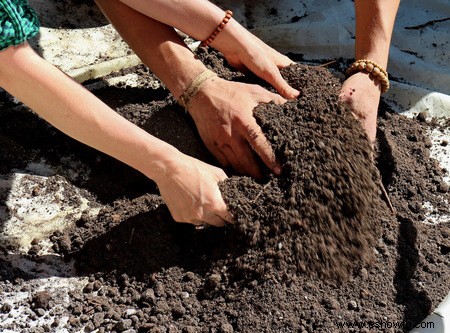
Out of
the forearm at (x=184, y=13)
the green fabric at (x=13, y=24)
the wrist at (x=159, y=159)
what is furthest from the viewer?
the forearm at (x=184, y=13)

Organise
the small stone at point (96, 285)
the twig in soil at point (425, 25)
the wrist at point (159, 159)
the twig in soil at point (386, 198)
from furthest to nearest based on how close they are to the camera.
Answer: the twig in soil at point (425, 25), the twig in soil at point (386, 198), the small stone at point (96, 285), the wrist at point (159, 159)

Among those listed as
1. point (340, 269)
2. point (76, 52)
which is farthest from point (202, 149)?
point (76, 52)

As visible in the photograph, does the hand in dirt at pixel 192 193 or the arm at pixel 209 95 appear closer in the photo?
the hand in dirt at pixel 192 193

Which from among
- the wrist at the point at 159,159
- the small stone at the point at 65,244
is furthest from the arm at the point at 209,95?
the small stone at the point at 65,244

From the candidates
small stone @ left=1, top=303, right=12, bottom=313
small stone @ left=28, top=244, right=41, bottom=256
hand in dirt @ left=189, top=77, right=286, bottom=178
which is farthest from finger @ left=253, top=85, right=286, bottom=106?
small stone @ left=1, top=303, right=12, bottom=313

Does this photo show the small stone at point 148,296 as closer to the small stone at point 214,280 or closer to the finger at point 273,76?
the small stone at point 214,280

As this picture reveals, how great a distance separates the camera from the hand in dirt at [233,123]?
1703mm

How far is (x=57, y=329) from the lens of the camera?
1591 millimetres

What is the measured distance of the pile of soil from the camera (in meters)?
1.57

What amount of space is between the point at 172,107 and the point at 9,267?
0.67 meters

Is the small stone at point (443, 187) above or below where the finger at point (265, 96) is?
below

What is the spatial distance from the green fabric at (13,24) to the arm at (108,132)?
2 centimetres

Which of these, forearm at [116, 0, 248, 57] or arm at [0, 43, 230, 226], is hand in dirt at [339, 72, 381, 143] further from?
arm at [0, 43, 230, 226]

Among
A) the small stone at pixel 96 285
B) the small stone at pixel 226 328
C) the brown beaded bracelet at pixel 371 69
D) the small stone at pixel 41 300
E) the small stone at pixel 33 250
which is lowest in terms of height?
the small stone at pixel 41 300
